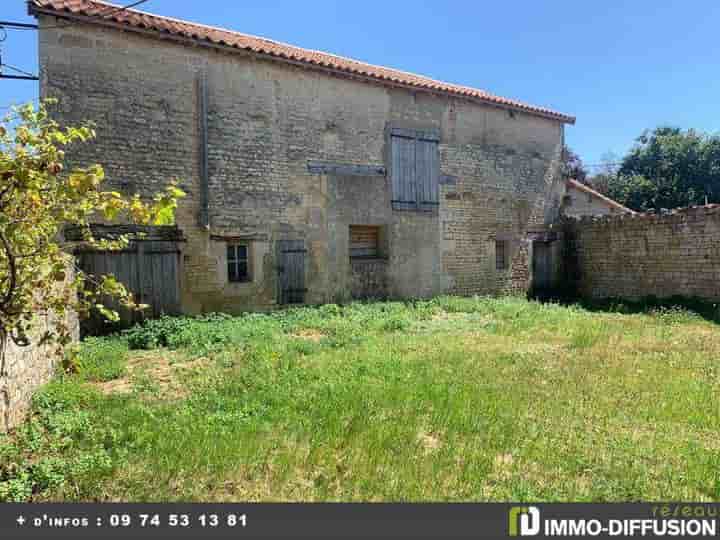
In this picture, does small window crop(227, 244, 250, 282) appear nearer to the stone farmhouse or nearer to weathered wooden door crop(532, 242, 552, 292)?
the stone farmhouse

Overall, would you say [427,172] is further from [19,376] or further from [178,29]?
[19,376]

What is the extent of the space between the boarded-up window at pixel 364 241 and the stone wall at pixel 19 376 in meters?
7.00

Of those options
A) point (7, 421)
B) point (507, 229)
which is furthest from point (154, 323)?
point (507, 229)

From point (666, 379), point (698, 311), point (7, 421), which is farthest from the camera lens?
point (698, 311)

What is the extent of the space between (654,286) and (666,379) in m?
8.02

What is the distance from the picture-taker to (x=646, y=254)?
39.9 ft

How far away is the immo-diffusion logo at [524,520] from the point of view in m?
2.47

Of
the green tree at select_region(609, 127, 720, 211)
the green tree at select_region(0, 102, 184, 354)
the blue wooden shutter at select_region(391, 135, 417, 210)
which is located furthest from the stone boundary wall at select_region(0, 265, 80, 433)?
the green tree at select_region(609, 127, 720, 211)

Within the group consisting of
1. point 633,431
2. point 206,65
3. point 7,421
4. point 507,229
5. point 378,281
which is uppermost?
point 206,65

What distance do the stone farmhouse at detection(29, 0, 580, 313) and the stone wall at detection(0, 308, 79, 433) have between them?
366cm

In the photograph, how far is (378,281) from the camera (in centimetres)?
1118

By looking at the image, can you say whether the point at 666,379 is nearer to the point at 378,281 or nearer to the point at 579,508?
the point at 579,508

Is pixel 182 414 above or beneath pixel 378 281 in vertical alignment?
beneath

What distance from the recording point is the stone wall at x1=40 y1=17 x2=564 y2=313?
8.14m
